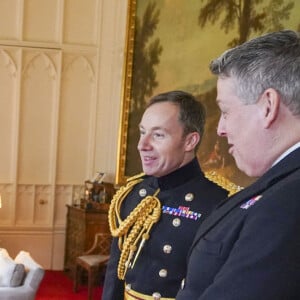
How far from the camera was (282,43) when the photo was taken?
1.05 metres

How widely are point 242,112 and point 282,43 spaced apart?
157mm

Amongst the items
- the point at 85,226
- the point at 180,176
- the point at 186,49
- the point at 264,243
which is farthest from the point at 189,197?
the point at 85,226

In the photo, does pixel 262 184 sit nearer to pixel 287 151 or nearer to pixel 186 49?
pixel 287 151

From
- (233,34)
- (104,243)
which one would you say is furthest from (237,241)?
(104,243)

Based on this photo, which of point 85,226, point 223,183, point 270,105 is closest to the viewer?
point 270,105

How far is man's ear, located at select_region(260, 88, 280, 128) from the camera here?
3.32 feet

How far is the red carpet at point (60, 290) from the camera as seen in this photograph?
610 centimetres

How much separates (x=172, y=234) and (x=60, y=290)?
4722mm

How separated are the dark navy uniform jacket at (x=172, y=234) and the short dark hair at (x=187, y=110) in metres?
0.15

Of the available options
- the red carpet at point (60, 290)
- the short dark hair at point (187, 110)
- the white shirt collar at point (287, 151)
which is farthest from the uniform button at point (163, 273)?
the red carpet at point (60, 290)

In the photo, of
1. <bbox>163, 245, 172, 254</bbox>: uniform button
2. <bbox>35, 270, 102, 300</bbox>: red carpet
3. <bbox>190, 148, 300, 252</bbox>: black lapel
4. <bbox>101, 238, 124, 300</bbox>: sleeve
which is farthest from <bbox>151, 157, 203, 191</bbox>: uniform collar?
<bbox>35, 270, 102, 300</bbox>: red carpet

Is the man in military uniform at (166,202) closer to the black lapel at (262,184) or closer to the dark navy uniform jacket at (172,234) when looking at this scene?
the dark navy uniform jacket at (172,234)

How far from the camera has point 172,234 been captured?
6.50 feet

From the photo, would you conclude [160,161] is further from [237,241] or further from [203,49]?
[203,49]
